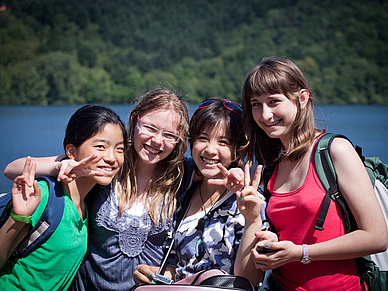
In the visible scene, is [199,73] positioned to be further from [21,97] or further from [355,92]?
[21,97]

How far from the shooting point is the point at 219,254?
8.91ft

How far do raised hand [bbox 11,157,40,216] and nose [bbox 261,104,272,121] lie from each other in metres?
1.66

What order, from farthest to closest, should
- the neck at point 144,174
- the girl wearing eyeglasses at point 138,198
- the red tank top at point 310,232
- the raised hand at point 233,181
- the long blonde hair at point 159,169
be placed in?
1. the neck at point 144,174
2. the long blonde hair at point 159,169
3. the girl wearing eyeglasses at point 138,198
4. the raised hand at point 233,181
5. the red tank top at point 310,232

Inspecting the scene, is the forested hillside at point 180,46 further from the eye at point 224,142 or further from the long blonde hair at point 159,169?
the eye at point 224,142

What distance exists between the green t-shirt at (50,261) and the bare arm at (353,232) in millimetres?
1351

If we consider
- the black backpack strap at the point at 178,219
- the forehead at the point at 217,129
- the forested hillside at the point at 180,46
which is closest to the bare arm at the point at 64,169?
the black backpack strap at the point at 178,219

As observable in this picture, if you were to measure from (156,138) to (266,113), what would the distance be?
0.95 m

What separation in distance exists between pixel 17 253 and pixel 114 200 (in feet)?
2.69

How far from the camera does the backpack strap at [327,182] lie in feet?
8.18

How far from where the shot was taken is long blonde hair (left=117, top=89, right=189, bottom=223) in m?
3.12

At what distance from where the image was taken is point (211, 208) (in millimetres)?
2926

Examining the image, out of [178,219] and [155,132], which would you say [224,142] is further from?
[178,219]

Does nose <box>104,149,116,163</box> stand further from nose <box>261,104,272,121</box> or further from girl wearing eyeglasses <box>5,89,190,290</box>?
nose <box>261,104,272,121</box>

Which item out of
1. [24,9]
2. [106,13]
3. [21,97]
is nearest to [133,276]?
[21,97]
